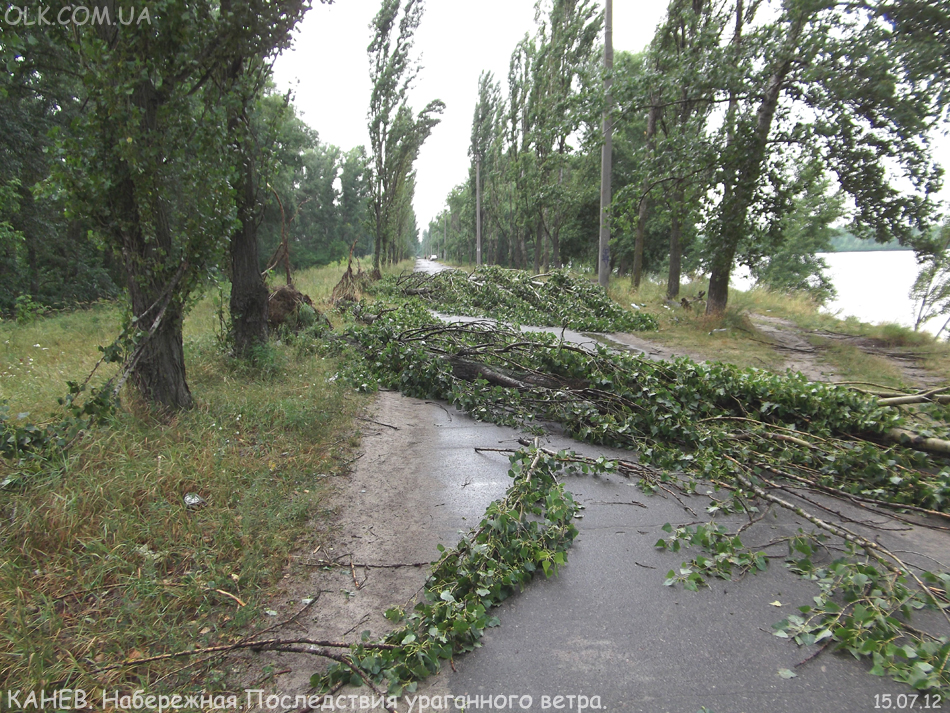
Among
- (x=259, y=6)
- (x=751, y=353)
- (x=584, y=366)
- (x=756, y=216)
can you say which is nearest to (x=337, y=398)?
(x=584, y=366)

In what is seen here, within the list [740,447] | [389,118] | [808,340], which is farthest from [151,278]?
[389,118]

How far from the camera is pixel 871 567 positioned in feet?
8.73

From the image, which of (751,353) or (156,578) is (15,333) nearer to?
(156,578)

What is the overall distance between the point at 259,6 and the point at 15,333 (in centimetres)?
739

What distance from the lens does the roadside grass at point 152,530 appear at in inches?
88.6

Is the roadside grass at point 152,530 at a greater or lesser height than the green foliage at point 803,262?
lesser

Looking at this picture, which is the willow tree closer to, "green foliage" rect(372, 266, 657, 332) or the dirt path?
"green foliage" rect(372, 266, 657, 332)

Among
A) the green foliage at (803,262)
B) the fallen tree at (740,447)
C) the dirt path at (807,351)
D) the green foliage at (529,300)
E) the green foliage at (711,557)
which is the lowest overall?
the green foliage at (711,557)

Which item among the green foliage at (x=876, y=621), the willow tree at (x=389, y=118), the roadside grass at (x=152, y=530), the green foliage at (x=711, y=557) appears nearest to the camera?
the green foliage at (x=876, y=621)

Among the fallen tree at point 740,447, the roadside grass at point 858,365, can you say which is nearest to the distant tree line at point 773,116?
the roadside grass at point 858,365

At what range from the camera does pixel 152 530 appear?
3021mm

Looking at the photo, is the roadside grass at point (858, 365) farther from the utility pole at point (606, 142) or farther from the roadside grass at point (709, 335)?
the utility pole at point (606, 142)

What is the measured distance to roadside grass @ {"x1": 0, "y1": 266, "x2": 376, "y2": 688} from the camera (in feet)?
7.38

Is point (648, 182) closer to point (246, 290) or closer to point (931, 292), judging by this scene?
point (246, 290)
